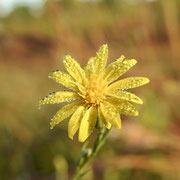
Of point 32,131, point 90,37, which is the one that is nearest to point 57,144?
point 32,131

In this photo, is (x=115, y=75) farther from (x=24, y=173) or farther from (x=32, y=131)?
(x=32, y=131)

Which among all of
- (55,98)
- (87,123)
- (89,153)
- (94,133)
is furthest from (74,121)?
(94,133)

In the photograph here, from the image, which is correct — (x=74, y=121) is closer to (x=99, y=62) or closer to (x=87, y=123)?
(x=87, y=123)

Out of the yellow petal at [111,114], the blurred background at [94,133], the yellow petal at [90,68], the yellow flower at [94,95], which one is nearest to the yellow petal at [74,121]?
the yellow flower at [94,95]

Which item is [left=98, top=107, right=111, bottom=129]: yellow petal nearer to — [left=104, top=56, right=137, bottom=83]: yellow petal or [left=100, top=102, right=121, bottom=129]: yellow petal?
[left=100, top=102, right=121, bottom=129]: yellow petal

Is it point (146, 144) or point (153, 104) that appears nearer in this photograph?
point (146, 144)

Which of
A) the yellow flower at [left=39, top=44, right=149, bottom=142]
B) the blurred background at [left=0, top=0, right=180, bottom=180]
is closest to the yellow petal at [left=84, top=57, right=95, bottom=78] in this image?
the yellow flower at [left=39, top=44, right=149, bottom=142]

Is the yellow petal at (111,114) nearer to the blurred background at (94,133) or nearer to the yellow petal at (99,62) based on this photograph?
the yellow petal at (99,62)
